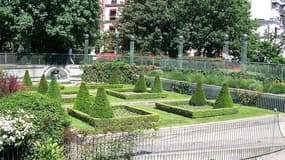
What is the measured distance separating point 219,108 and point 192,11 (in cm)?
2849

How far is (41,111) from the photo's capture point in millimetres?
11000

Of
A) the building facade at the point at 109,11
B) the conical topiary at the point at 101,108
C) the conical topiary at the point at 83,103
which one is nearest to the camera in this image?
the conical topiary at the point at 101,108

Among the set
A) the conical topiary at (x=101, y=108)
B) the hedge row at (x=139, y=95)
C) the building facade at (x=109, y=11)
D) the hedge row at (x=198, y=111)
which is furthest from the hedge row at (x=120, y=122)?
the building facade at (x=109, y=11)

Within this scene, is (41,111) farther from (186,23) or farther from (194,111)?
(186,23)

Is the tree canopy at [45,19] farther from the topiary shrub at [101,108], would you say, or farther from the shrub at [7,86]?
the shrub at [7,86]

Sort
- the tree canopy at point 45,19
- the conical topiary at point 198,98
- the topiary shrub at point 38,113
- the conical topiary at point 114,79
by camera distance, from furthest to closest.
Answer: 1. the tree canopy at point 45,19
2. the conical topiary at point 114,79
3. the conical topiary at point 198,98
4. the topiary shrub at point 38,113

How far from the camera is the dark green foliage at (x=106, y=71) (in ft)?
121

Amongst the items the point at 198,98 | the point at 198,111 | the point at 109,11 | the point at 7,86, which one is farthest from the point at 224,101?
the point at 109,11

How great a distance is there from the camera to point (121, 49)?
5516cm

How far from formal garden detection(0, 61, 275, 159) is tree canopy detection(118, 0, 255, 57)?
12.5 m

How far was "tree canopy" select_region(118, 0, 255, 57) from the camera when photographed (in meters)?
47.1

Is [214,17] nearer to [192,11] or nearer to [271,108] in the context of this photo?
[192,11]

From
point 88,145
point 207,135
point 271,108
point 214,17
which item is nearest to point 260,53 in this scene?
point 214,17

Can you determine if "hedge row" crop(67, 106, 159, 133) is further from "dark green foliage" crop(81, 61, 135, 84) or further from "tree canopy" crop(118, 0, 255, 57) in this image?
"tree canopy" crop(118, 0, 255, 57)
